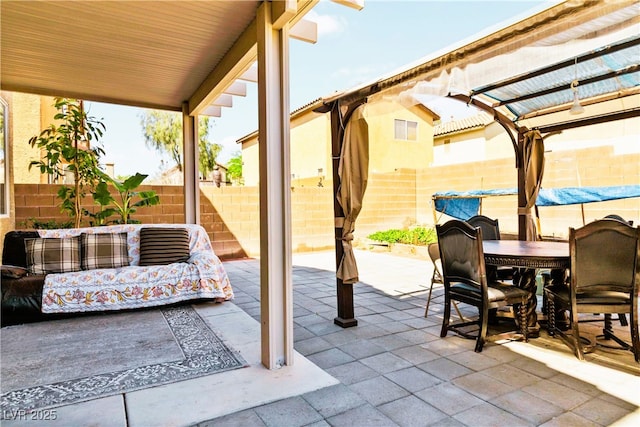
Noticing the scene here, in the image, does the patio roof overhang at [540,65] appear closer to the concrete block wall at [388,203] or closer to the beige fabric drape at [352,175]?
the beige fabric drape at [352,175]

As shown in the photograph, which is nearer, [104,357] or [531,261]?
[104,357]

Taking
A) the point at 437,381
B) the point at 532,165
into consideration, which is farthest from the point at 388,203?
the point at 437,381

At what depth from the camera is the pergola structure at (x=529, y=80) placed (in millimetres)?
2309

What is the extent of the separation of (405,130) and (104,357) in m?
12.8

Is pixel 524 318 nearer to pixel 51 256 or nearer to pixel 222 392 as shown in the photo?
pixel 222 392

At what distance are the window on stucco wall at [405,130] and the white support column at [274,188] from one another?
11556mm

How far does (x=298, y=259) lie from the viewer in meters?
8.09

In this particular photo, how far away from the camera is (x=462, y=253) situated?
130 inches

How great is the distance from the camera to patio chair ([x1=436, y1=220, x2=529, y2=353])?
310cm

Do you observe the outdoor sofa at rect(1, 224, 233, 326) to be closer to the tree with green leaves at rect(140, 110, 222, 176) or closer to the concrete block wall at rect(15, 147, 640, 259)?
the concrete block wall at rect(15, 147, 640, 259)

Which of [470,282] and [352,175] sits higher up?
[352,175]

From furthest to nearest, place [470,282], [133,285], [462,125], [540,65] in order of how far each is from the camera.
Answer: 1. [462,125]
2. [133,285]
3. [470,282]
4. [540,65]

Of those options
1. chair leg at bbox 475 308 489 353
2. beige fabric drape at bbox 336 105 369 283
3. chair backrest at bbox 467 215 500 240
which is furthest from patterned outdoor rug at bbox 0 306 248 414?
chair backrest at bbox 467 215 500 240

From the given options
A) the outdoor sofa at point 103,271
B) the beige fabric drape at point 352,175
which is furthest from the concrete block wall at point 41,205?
the beige fabric drape at point 352,175
